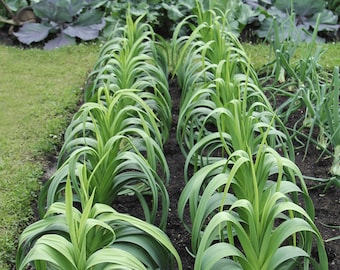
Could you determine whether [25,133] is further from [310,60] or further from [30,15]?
[30,15]

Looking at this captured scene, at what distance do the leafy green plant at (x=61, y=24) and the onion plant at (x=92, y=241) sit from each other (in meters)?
4.08

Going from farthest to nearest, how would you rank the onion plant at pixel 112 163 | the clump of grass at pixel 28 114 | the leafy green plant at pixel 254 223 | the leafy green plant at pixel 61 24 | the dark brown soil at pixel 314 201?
the leafy green plant at pixel 61 24 < the clump of grass at pixel 28 114 < the dark brown soil at pixel 314 201 < the onion plant at pixel 112 163 < the leafy green plant at pixel 254 223

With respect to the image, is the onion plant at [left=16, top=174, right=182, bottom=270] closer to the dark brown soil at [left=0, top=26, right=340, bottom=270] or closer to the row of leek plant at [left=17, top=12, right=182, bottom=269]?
the row of leek plant at [left=17, top=12, right=182, bottom=269]

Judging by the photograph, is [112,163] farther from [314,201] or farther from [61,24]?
[61,24]

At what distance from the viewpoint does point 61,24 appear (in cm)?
634

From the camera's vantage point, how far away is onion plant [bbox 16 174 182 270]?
1968 millimetres

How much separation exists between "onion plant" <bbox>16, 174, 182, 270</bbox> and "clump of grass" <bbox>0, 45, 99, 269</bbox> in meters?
0.69

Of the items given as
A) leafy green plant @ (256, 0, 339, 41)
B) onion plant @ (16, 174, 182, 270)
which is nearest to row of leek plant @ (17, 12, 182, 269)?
onion plant @ (16, 174, 182, 270)

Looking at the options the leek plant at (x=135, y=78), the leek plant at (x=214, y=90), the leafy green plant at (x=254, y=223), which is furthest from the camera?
the leek plant at (x=135, y=78)

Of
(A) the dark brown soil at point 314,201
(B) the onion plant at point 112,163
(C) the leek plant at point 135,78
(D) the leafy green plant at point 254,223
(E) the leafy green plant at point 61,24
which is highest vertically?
(D) the leafy green plant at point 254,223

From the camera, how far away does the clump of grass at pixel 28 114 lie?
3.24 metres

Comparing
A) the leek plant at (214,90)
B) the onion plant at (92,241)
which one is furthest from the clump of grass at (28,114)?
the leek plant at (214,90)

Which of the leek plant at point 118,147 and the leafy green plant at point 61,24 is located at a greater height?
the leek plant at point 118,147

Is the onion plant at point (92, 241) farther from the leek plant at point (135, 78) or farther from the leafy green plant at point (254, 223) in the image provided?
the leek plant at point (135, 78)
